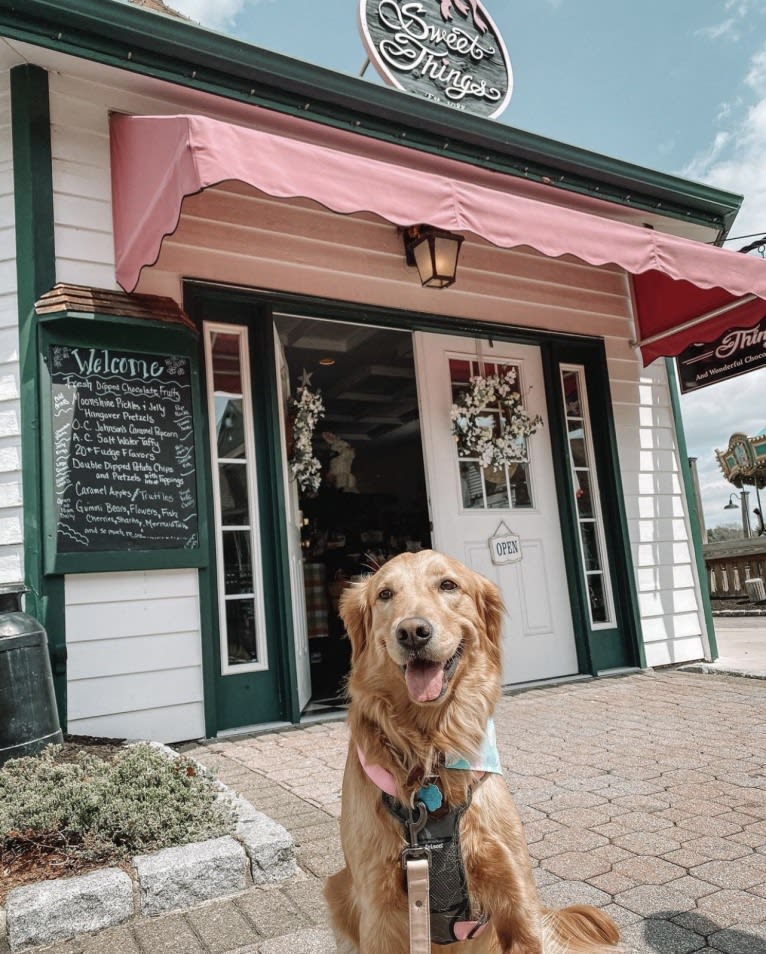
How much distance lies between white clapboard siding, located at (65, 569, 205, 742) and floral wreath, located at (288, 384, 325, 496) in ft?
4.02

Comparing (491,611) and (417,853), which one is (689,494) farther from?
(417,853)

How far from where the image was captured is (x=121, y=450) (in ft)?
13.3

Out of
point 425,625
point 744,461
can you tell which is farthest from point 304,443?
point 744,461

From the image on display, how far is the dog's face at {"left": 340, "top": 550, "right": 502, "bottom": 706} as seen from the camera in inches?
66.2

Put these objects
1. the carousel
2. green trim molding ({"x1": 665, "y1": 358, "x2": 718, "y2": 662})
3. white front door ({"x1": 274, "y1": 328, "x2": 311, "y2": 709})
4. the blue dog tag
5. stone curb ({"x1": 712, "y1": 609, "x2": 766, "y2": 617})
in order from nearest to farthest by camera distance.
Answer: the blue dog tag
white front door ({"x1": 274, "y1": 328, "x2": 311, "y2": 709})
green trim molding ({"x1": 665, "y1": 358, "x2": 718, "y2": 662})
stone curb ({"x1": 712, "y1": 609, "x2": 766, "y2": 617})
the carousel

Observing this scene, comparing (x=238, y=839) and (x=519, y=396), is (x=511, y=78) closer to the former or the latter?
(x=519, y=396)

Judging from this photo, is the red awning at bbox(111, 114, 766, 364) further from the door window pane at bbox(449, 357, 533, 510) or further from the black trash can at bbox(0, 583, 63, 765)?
the black trash can at bbox(0, 583, 63, 765)

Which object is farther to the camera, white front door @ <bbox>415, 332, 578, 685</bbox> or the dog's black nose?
white front door @ <bbox>415, 332, 578, 685</bbox>

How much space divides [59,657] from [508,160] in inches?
176

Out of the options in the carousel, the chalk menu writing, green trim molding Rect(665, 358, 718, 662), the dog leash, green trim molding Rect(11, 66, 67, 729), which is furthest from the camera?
the carousel

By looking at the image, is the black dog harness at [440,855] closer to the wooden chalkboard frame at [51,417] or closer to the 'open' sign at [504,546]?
the wooden chalkboard frame at [51,417]

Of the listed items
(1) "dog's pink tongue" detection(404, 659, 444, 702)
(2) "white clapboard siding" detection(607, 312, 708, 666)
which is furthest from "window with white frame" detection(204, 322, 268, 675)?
(2) "white clapboard siding" detection(607, 312, 708, 666)

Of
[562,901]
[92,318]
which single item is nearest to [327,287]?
[92,318]

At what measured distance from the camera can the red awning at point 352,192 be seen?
3287 mm
